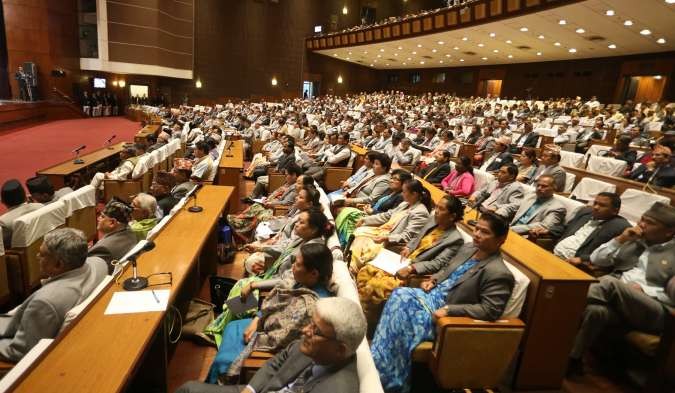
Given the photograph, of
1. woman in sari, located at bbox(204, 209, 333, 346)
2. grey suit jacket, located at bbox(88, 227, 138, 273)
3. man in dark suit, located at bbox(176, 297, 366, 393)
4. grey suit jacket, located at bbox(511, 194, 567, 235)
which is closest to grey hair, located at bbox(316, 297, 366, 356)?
man in dark suit, located at bbox(176, 297, 366, 393)

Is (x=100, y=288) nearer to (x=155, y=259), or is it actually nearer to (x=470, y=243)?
(x=155, y=259)

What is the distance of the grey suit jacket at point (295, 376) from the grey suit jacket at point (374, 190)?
9.03 feet

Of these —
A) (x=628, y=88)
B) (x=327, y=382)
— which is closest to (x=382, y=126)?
(x=327, y=382)

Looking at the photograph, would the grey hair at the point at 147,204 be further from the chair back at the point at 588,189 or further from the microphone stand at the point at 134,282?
the chair back at the point at 588,189

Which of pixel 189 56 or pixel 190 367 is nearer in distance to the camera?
pixel 190 367

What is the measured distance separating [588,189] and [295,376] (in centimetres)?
400

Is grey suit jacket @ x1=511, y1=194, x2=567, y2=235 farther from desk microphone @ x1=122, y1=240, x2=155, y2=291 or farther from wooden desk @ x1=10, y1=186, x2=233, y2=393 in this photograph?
desk microphone @ x1=122, y1=240, x2=155, y2=291

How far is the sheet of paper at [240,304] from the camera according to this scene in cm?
237

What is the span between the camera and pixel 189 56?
62.8 feet

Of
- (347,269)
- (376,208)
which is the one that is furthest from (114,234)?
(376,208)

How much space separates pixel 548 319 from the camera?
2.19 metres

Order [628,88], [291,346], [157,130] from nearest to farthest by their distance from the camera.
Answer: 1. [291,346]
2. [157,130]
3. [628,88]

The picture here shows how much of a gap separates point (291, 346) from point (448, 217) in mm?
1487

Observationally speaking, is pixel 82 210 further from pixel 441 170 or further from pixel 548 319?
pixel 441 170
